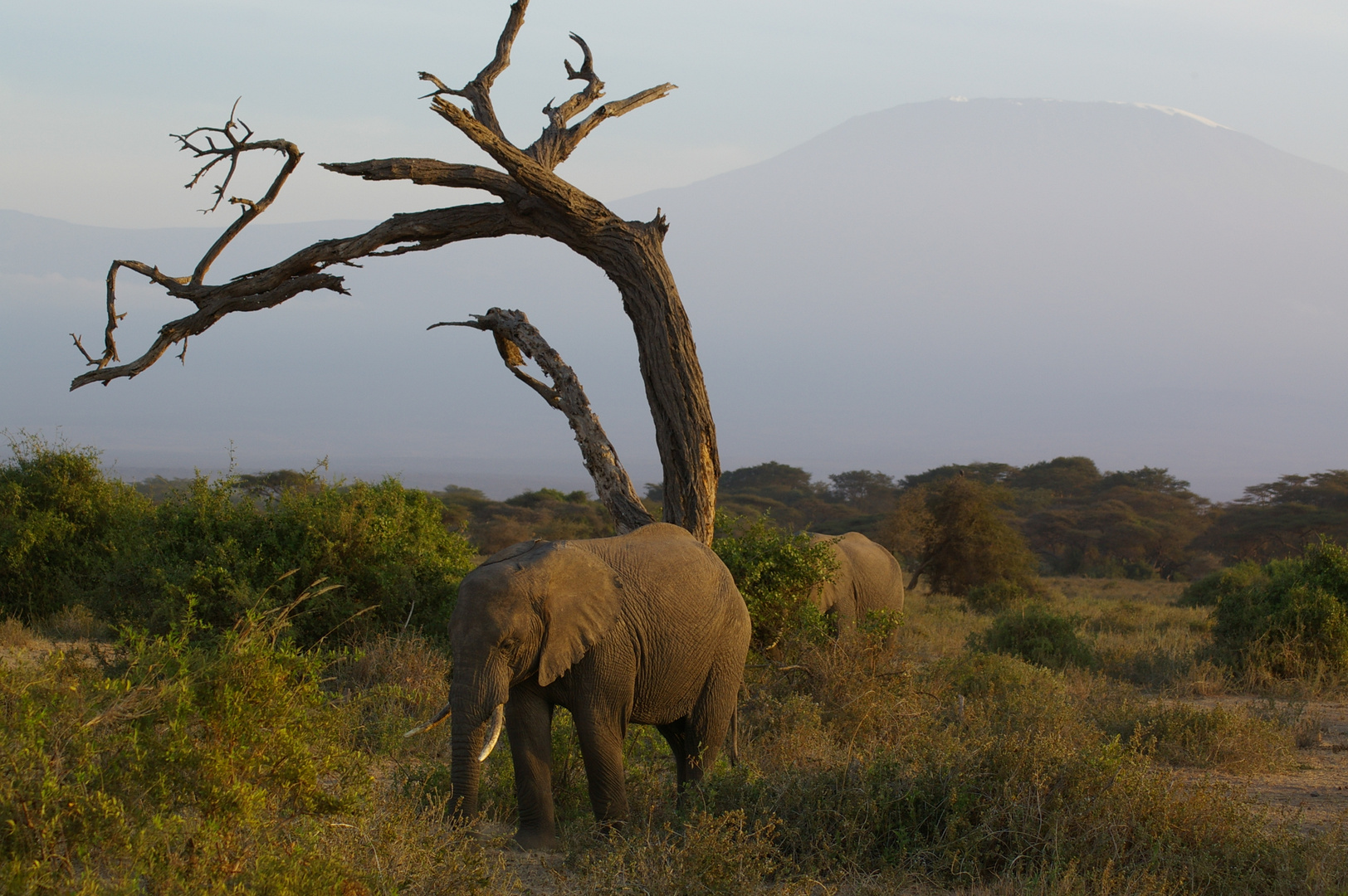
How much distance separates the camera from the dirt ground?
642 cm

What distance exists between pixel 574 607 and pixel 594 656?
0.31 metres

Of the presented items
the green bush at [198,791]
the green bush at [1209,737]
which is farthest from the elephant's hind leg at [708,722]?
the green bush at [1209,737]

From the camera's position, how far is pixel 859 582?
43.4ft

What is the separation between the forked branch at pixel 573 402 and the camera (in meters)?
8.65

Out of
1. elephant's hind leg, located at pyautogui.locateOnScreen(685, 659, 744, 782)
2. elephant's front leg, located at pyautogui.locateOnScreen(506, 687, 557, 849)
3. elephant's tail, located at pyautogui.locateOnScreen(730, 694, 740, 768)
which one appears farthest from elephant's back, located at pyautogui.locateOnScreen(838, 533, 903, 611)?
elephant's front leg, located at pyautogui.locateOnScreen(506, 687, 557, 849)

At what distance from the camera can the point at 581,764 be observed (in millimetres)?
6652

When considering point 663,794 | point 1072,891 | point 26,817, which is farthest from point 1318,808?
point 26,817

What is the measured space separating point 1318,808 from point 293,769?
6.16 m

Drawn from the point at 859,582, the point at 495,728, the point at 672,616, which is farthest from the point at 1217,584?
the point at 495,728

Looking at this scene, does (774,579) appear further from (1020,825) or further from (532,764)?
(1020,825)

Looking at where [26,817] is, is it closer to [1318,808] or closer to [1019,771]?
[1019,771]

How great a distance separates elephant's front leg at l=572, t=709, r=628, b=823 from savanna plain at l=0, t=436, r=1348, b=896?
0.15 metres

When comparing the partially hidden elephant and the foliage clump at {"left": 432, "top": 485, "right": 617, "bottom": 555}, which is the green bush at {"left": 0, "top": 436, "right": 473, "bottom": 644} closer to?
the partially hidden elephant

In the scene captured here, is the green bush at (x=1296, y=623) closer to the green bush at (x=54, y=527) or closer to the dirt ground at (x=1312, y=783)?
the dirt ground at (x=1312, y=783)
